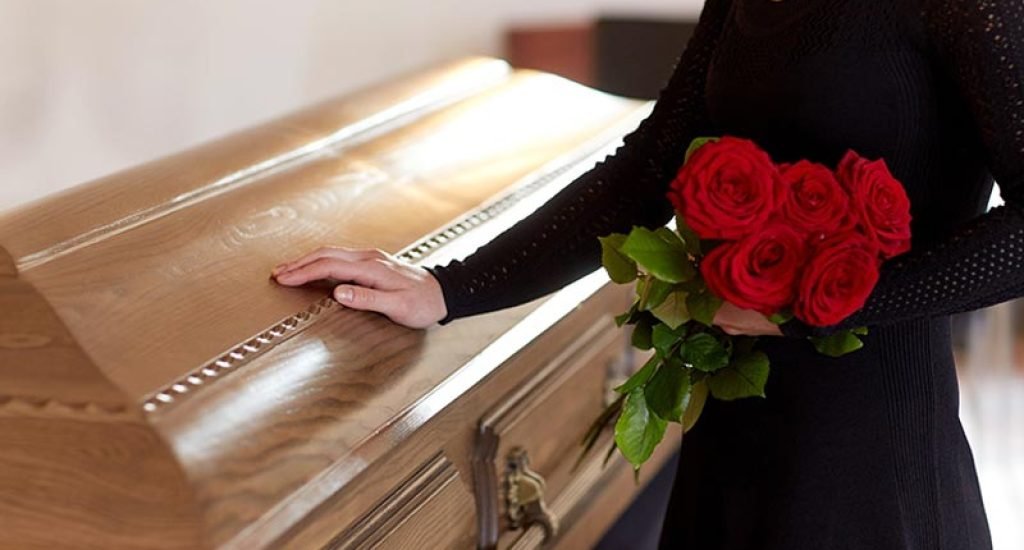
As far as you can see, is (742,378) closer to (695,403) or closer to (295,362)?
(695,403)

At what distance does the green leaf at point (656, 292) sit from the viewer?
1282 millimetres

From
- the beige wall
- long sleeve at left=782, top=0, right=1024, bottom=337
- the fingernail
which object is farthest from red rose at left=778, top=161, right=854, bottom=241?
the beige wall

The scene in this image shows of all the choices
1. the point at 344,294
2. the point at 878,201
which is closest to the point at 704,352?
the point at 878,201

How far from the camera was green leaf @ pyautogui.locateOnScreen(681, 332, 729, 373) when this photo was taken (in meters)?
1.33

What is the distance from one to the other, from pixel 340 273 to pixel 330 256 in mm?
Result: 22

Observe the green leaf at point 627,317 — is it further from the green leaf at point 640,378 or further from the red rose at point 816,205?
the red rose at point 816,205

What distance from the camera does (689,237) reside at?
1227 millimetres

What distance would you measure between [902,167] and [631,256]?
0.28 meters

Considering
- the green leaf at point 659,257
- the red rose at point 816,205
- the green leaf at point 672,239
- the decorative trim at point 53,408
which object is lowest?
the decorative trim at point 53,408

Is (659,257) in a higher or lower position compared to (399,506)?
higher

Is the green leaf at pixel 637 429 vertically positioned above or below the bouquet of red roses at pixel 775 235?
below

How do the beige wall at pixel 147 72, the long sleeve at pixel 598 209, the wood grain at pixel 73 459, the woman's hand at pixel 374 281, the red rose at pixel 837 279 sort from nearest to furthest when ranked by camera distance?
the wood grain at pixel 73 459 < the red rose at pixel 837 279 < the woman's hand at pixel 374 281 < the long sleeve at pixel 598 209 < the beige wall at pixel 147 72

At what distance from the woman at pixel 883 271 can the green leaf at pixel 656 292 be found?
0.07m

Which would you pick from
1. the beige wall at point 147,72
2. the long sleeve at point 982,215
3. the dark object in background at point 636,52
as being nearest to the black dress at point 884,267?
the long sleeve at point 982,215
